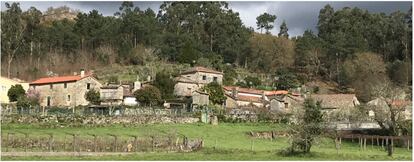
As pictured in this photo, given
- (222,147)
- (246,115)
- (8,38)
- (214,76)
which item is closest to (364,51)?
(214,76)

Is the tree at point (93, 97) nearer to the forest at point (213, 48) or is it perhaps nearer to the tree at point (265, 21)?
the forest at point (213, 48)

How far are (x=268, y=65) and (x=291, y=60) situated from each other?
140 inches

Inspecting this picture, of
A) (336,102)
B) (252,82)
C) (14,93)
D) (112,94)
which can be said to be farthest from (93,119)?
(252,82)

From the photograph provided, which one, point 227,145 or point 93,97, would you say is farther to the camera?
point 93,97

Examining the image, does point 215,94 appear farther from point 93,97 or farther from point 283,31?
point 283,31

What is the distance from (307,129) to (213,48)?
63.5 metres

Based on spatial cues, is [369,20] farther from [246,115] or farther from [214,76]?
[246,115]

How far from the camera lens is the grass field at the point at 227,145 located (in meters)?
30.0

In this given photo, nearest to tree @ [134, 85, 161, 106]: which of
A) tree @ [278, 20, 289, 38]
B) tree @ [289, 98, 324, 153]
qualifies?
tree @ [289, 98, 324, 153]

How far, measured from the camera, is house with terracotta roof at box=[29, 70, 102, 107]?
207 ft

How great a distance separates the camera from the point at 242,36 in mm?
95250

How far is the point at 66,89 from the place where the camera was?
63.4m

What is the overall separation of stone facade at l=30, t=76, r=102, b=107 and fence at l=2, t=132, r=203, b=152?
2816 cm

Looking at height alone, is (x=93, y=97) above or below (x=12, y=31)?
below
